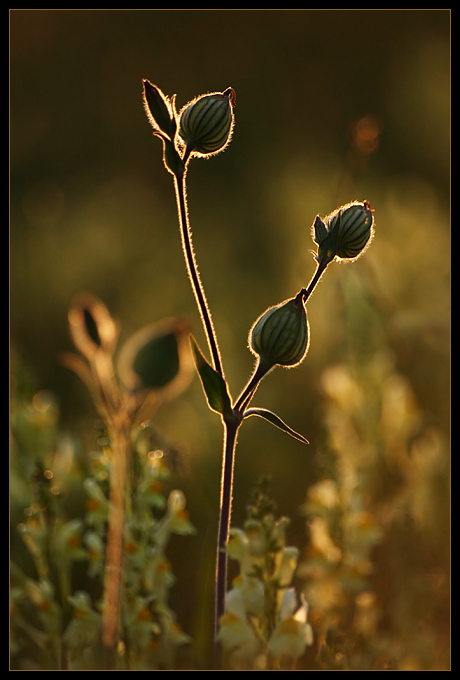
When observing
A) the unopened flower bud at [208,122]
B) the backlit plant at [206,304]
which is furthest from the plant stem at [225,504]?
the unopened flower bud at [208,122]

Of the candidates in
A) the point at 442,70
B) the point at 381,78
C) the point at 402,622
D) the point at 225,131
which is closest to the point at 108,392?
the point at 225,131

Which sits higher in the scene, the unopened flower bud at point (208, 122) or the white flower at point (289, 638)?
the unopened flower bud at point (208, 122)

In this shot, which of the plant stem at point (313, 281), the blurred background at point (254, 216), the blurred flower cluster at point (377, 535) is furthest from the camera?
the blurred background at point (254, 216)

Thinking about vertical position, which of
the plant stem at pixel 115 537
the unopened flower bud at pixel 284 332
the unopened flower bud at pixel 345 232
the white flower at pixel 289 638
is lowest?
the white flower at pixel 289 638

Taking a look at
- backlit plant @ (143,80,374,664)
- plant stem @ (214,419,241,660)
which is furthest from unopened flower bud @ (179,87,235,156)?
plant stem @ (214,419,241,660)

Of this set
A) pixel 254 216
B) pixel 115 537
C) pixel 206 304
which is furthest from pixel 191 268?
pixel 254 216

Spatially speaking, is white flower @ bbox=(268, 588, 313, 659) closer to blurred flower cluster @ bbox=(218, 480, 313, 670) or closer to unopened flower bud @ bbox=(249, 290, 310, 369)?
blurred flower cluster @ bbox=(218, 480, 313, 670)

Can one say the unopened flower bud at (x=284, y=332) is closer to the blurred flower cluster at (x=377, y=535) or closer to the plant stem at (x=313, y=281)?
the plant stem at (x=313, y=281)

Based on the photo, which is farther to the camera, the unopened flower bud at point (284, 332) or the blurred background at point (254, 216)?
the blurred background at point (254, 216)

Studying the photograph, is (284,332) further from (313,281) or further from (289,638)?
(289,638)
